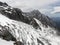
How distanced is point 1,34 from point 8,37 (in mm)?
3204

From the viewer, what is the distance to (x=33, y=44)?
273 feet

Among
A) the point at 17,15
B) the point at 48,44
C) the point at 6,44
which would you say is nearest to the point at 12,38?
the point at 6,44

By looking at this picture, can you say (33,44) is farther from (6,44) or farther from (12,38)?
(6,44)

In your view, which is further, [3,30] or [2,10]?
[2,10]

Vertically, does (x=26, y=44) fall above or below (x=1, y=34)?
below

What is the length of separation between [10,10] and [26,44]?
47101 millimetres

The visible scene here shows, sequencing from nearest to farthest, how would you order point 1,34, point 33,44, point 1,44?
1. point 1,44
2. point 1,34
3. point 33,44

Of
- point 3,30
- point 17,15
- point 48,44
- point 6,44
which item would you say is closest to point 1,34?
point 3,30

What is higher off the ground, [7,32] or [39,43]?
[7,32]

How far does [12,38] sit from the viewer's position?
233 feet

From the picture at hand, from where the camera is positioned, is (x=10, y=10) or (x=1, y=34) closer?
(x=1, y=34)

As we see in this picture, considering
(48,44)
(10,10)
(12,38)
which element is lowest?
(48,44)

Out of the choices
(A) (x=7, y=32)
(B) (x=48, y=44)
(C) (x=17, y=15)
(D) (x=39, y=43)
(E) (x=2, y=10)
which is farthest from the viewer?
(C) (x=17, y=15)

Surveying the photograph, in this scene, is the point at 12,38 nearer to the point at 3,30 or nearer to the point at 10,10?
the point at 3,30
